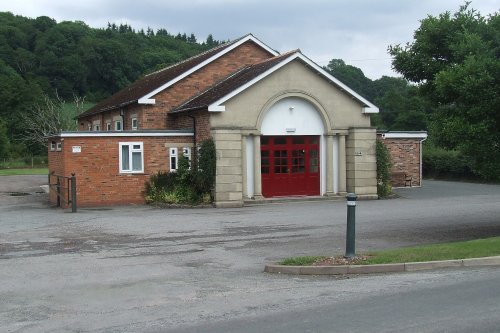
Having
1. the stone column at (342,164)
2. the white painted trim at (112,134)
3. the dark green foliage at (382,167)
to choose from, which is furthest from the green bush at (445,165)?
the white painted trim at (112,134)

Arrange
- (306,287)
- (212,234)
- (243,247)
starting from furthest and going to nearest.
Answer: (212,234) → (243,247) → (306,287)

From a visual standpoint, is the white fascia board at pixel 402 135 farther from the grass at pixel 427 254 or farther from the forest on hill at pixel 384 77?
the grass at pixel 427 254

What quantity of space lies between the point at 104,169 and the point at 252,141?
600 cm

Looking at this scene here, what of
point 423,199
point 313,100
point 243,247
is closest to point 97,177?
point 313,100

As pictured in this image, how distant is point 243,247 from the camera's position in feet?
44.5

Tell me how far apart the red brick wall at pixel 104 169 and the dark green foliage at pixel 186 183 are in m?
0.49

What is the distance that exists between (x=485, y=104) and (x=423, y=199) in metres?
12.2

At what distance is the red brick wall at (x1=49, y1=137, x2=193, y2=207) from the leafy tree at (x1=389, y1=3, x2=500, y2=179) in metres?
12.0

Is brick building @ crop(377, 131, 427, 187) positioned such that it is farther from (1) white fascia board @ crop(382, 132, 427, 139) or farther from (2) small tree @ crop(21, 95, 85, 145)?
(2) small tree @ crop(21, 95, 85, 145)

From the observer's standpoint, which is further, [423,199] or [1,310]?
[423,199]

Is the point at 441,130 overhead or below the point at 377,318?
overhead

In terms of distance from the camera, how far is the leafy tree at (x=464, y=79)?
13.6 meters

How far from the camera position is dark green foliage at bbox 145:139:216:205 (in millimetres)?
23516

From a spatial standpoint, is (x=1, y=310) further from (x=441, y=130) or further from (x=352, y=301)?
(x=441, y=130)
